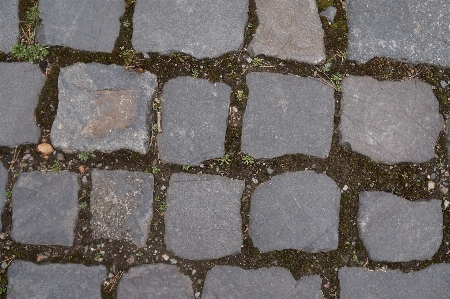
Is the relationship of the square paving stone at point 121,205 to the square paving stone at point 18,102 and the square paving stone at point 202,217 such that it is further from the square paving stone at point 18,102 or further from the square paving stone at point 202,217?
the square paving stone at point 18,102

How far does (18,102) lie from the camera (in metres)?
2.50

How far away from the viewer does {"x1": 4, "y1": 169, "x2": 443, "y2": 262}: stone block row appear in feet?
8.12

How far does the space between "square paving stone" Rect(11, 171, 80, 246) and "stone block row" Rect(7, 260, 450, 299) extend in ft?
0.50

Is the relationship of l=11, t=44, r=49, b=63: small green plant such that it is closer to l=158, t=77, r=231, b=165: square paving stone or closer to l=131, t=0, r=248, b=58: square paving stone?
l=131, t=0, r=248, b=58: square paving stone

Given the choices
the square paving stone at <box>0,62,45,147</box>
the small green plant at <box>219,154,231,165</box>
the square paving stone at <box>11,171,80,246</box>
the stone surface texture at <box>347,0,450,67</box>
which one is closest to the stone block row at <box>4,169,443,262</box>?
the square paving stone at <box>11,171,80,246</box>

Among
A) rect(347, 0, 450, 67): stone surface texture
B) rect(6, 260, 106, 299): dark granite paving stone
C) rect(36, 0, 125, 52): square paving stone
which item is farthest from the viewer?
rect(347, 0, 450, 67): stone surface texture

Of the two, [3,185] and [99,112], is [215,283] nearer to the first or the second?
[99,112]

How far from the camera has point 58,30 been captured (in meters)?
2.56

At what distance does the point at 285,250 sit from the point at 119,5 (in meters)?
1.74

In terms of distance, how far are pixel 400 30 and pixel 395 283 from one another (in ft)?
5.09

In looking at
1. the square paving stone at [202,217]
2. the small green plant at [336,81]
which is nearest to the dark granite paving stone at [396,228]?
the small green plant at [336,81]

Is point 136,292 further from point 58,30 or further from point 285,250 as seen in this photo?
point 58,30

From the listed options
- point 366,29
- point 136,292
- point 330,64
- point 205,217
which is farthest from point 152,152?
point 366,29

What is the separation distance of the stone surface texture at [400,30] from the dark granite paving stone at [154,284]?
5.50 feet
